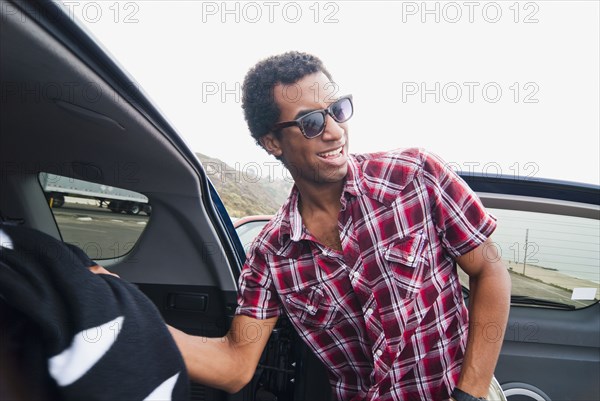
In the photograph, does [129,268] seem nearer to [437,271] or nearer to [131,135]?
[131,135]

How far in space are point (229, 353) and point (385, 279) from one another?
24.4 inches

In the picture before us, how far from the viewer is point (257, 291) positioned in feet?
5.72

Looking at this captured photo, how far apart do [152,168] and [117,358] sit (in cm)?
93

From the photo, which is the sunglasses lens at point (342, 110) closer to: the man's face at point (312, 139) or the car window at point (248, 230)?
the man's face at point (312, 139)

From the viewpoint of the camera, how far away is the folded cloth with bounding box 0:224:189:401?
0.80 m

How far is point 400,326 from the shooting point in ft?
5.15

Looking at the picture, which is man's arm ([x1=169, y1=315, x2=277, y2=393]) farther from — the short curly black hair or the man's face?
the short curly black hair

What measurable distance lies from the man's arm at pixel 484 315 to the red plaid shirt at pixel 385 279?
5 centimetres

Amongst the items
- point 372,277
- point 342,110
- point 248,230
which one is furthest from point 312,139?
point 248,230

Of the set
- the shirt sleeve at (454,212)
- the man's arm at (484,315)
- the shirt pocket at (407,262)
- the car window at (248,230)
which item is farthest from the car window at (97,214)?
the car window at (248,230)

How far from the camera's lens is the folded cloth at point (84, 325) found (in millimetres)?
→ 802

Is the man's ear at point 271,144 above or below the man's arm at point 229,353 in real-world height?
above

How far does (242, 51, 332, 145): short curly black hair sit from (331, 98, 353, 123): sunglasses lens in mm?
170

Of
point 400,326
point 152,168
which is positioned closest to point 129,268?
point 152,168
